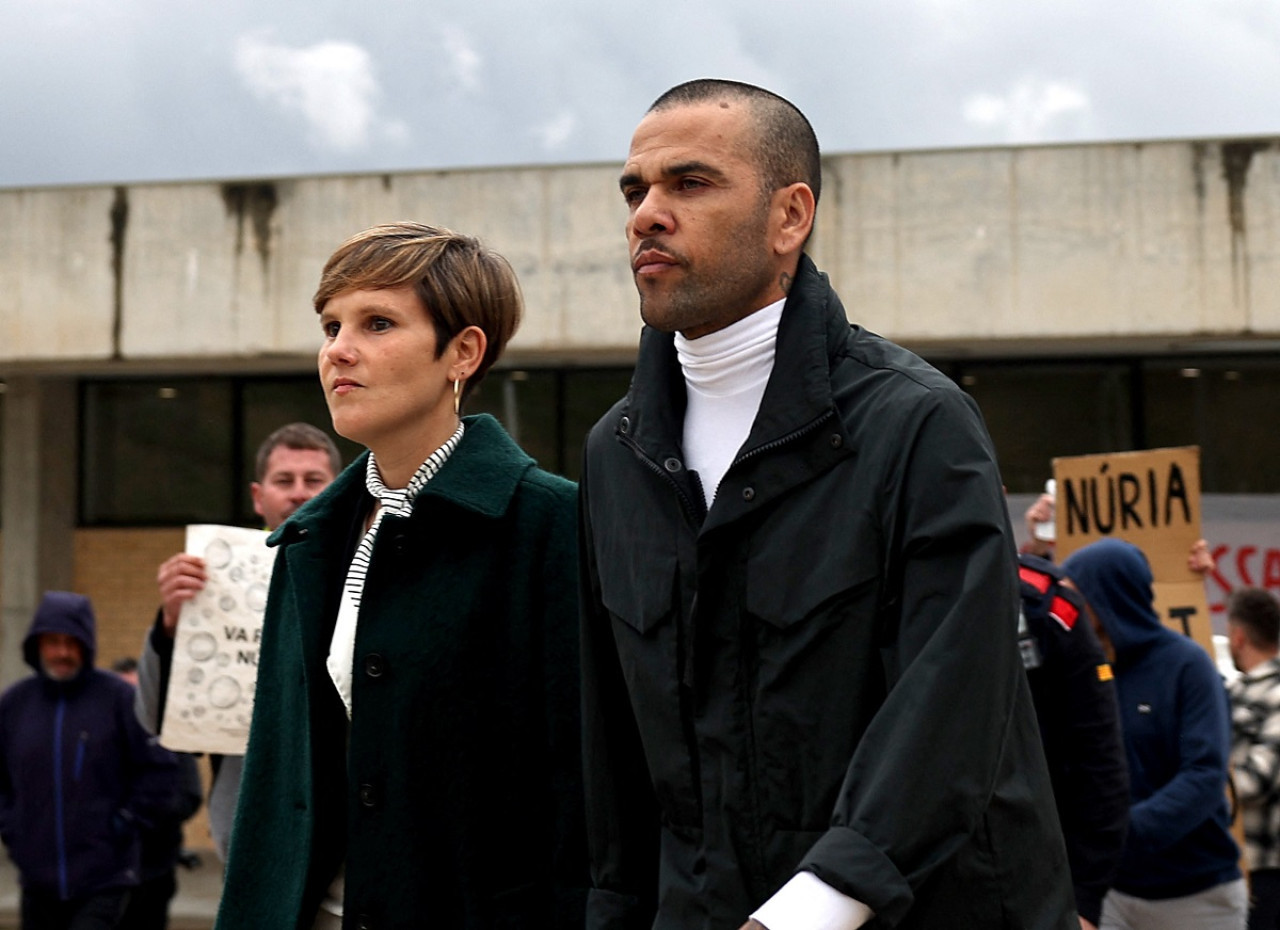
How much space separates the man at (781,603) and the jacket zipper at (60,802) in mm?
5672

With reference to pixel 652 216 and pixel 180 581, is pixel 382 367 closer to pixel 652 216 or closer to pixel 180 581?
pixel 652 216

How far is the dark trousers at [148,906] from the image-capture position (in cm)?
805

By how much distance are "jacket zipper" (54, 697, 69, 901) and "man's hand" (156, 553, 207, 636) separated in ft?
10.0

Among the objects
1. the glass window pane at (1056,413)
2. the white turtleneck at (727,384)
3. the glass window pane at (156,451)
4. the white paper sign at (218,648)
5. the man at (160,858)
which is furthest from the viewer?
the glass window pane at (156,451)

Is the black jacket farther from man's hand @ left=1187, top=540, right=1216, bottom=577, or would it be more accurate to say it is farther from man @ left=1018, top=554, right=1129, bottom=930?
man's hand @ left=1187, top=540, right=1216, bottom=577

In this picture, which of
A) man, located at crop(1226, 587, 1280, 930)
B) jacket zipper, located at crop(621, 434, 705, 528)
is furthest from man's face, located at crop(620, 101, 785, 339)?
man, located at crop(1226, 587, 1280, 930)

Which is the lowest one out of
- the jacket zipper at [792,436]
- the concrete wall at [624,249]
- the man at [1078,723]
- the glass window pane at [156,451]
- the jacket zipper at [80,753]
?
the jacket zipper at [80,753]

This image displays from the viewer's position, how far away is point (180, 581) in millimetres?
4953

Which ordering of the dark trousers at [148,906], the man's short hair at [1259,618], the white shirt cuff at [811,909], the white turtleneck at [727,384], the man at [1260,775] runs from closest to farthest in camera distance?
the white shirt cuff at [811,909] → the white turtleneck at [727,384] → the man at [1260,775] → the man's short hair at [1259,618] → the dark trousers at [148,906]

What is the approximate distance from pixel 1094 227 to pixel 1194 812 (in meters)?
8.19

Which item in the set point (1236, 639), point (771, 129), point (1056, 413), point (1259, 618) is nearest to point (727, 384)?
point (771, 129)

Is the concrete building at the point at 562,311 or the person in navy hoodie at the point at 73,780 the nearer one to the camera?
the person in navy hoodie at the point at 73,780

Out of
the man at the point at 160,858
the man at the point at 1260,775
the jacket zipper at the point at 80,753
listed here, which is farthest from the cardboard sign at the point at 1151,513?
the jacket zipper at the point at 80,753

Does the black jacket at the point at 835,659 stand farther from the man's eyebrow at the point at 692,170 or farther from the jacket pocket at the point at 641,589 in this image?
the man's eyebrow at the point at 692,170
